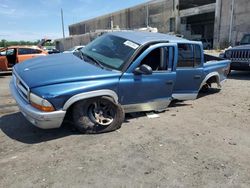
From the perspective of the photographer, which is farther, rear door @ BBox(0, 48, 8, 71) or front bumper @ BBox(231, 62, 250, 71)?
rear door @ BBox(0, 48, 8, 71)

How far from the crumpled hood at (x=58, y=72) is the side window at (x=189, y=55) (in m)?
1.84

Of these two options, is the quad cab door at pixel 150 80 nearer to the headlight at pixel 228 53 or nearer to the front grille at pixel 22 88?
the front grille at pixel 22 88

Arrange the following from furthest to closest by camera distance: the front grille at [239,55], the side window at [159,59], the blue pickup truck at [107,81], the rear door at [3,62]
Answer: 1. the rear door at [3,62]
2. the front grille at [239,55]
3. the side window at [159,59]
4. the blue pickup truck at [107,81]

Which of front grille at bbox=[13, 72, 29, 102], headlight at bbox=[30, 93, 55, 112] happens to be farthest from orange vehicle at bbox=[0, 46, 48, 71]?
headlight at bbox=[30, 93, 55, 112]

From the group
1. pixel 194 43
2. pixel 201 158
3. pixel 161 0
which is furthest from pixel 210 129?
pixel 161 0

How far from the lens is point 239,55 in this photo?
32.9 ft

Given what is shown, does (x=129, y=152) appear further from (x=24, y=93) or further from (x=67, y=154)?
(x=24, y=93)

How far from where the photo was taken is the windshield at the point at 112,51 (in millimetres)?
4688

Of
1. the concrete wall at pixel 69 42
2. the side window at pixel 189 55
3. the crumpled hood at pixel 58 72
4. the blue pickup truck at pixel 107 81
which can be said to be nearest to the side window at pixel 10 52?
the blue pickup truck at pixel 107 81

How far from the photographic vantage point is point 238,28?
3194 centimetres

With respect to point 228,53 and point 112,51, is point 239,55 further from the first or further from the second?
point 112,51

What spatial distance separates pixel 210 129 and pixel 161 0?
43.8m

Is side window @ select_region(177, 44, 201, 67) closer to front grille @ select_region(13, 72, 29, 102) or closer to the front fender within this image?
the front fender

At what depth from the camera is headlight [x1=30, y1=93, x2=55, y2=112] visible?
12.2 ft
